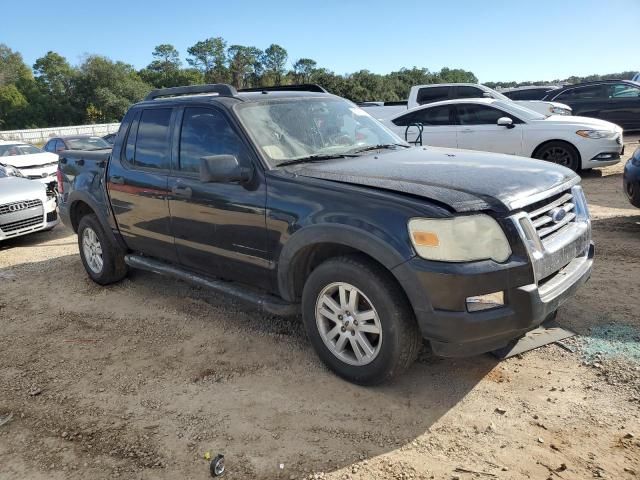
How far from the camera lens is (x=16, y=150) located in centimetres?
1313

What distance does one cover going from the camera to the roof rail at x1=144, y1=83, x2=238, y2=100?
417cm

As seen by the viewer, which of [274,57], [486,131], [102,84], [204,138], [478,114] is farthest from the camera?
[274,57]

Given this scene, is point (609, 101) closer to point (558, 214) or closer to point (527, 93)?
point (527, 93)

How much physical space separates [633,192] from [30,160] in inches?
495

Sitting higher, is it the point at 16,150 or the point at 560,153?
the point at 16,150

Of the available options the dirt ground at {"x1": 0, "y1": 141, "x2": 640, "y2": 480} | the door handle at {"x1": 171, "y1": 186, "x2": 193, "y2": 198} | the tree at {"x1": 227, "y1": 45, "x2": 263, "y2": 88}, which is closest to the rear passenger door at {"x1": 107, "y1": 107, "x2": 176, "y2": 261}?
the door handle at {"x1": 171, "y1": 186, "x2": 193, "y2": 198}

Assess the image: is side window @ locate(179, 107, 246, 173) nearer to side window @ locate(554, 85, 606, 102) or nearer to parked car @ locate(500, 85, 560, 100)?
side window @ locate(554, 85, 606, 102)

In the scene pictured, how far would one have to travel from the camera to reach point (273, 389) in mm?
3404

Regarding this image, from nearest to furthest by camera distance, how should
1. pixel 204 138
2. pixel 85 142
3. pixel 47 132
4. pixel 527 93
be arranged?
1. pixel 204 138
2. pixel 85 142
3. pixel 527 93
4. pixel 47 132

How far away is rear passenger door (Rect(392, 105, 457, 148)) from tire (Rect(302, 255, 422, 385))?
7559mm

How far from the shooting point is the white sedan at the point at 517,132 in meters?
9.55

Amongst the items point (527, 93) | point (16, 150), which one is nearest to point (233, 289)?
point (16, 150)

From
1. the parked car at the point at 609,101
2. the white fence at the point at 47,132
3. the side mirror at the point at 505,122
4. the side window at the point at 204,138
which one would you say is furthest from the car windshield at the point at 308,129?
the white fence at the point at 47,132

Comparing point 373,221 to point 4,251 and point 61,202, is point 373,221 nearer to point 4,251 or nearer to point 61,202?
point 61,202
